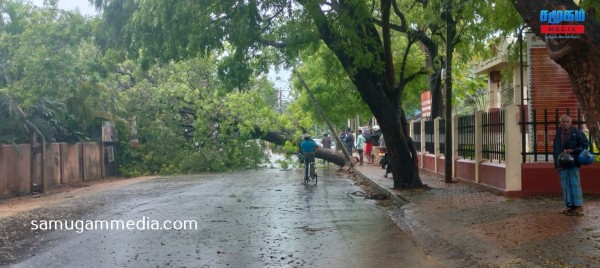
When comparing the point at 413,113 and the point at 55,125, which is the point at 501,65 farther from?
the point at 413,113

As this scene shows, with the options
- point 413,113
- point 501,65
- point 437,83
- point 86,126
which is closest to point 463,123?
point 437,83

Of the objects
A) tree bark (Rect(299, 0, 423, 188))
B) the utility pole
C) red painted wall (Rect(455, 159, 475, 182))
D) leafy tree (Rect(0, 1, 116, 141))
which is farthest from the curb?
leafy tree (Rect(0, 1, 116, 141))

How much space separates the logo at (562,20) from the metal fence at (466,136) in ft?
35.3

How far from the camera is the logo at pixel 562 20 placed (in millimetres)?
6566

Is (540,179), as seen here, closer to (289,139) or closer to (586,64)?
(586,64)

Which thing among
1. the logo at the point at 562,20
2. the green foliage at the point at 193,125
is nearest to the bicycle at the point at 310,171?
the green foliage at the point at 193,125

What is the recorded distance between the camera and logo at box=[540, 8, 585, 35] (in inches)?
259

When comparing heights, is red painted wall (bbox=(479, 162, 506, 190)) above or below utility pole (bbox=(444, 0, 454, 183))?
below

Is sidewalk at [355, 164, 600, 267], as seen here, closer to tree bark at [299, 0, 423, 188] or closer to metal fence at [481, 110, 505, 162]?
metal fence at [481, 110, 505, 162]

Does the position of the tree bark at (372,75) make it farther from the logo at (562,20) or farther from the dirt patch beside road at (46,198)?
the dirt patch beside road at (46,198)

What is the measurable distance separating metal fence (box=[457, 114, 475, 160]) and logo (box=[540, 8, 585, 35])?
10.8m

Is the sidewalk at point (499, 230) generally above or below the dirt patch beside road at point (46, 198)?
above

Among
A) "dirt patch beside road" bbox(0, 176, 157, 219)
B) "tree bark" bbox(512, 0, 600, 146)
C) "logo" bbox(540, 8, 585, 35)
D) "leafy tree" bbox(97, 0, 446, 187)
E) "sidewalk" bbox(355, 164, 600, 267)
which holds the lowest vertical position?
"dirt patch beside road" bbox(0, 176, 157, 219)

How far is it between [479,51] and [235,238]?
453 inches
